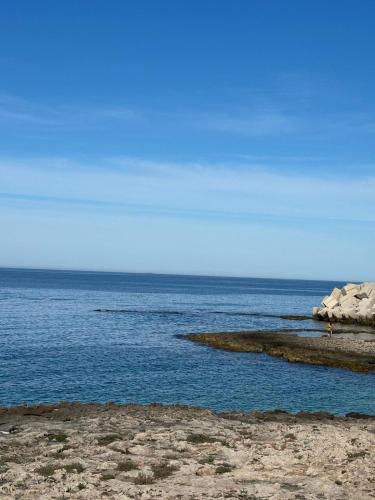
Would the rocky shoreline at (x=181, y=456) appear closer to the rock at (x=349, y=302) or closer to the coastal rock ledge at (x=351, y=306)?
the coastal rock ledge at (x=351, y=306)

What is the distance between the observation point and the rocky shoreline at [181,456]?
16750 mm

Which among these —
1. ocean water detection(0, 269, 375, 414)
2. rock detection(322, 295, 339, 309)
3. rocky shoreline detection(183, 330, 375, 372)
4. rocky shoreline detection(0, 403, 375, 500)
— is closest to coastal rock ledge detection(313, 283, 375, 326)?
rock detection(322, 295, 339, 309)

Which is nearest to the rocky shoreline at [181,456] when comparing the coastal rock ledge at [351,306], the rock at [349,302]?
the coastal rock ledge at [351,306]

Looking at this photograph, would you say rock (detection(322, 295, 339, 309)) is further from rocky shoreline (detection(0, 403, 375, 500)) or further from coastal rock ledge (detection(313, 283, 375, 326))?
rocky shoreline (detection(0, 403, 375, 500))

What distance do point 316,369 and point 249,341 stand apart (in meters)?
15.6

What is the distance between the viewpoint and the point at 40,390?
119 ft

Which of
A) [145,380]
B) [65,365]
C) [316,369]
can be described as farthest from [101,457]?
[316,369]

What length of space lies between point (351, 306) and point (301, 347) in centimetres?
3692

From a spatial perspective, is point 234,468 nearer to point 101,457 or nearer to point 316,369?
point 101,457

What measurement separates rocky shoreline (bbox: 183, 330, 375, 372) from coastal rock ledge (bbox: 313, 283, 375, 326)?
72.5 ft

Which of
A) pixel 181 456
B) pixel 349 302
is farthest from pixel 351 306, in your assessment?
pixel 181 456

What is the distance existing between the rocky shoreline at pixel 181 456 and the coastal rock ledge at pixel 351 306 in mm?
63361

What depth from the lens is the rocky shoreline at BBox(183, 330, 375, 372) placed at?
50781mm

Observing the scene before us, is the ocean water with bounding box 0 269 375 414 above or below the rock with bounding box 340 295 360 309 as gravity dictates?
below
